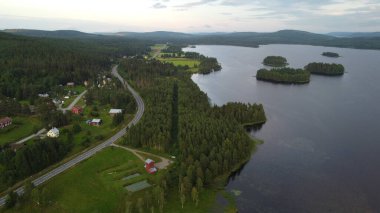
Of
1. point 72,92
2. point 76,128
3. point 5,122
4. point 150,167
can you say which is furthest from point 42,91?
point 150,167

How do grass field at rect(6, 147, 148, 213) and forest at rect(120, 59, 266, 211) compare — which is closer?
grass field at rect(6, 147, 148, 213)

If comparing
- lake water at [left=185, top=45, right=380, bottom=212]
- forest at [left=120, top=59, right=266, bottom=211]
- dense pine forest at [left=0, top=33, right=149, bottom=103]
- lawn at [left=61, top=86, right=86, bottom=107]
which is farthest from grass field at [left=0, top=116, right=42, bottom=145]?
lake water at [left=185, top=45, right=380, bottom=212]

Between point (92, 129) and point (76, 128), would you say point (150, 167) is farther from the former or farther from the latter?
point (76, 128)

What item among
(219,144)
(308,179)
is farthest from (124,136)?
(308,179)

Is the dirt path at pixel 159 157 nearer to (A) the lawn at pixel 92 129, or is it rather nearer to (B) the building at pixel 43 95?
(A) the lawn at pixel 92 129

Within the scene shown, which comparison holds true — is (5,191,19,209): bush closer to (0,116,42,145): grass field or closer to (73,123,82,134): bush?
(0,116,42,145): grass field

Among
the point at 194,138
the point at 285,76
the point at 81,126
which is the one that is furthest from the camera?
the point at 285,76

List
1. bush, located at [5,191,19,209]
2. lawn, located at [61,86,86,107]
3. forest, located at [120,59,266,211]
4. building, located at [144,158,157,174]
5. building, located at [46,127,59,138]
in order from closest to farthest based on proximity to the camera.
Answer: bush, located at [5,191,19,209] < forest, located at [120,59,266,211] < building, located at [144,158,157,174] < building, located at [46,127,59,138] < lawn, located at [61,86,86,107]
